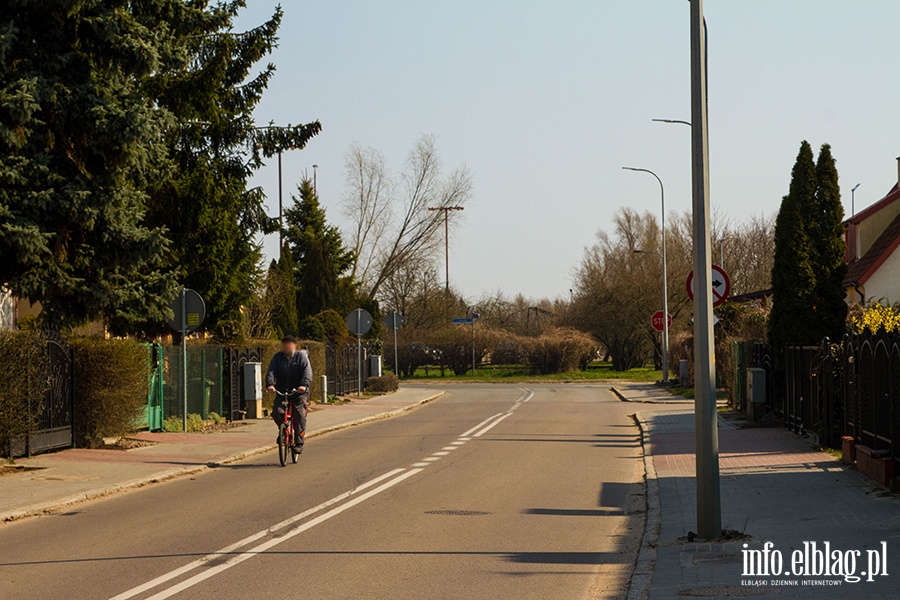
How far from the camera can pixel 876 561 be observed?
824 cm

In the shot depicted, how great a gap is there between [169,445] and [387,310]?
51051mm

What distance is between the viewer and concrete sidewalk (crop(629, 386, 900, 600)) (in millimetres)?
7562

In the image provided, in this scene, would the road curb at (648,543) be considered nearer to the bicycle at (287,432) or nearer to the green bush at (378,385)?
the bicycle at (287,432)

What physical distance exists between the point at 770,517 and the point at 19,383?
35.5 feet

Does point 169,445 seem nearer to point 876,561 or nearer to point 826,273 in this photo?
point 826,273

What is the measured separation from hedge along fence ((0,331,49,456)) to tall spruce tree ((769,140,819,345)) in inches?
548

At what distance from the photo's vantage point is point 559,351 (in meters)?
64.1

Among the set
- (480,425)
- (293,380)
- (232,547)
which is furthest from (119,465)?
(480,425)

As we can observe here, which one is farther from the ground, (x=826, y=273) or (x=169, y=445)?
(x=826, y=273)

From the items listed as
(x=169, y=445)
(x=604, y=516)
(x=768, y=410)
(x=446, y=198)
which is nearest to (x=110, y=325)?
(x=169, y=445)

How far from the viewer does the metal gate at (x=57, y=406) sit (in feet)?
57.8

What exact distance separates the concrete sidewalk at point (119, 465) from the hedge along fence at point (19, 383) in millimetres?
572

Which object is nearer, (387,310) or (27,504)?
(27,504)

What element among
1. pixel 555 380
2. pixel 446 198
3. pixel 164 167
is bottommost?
pixel 555 380
